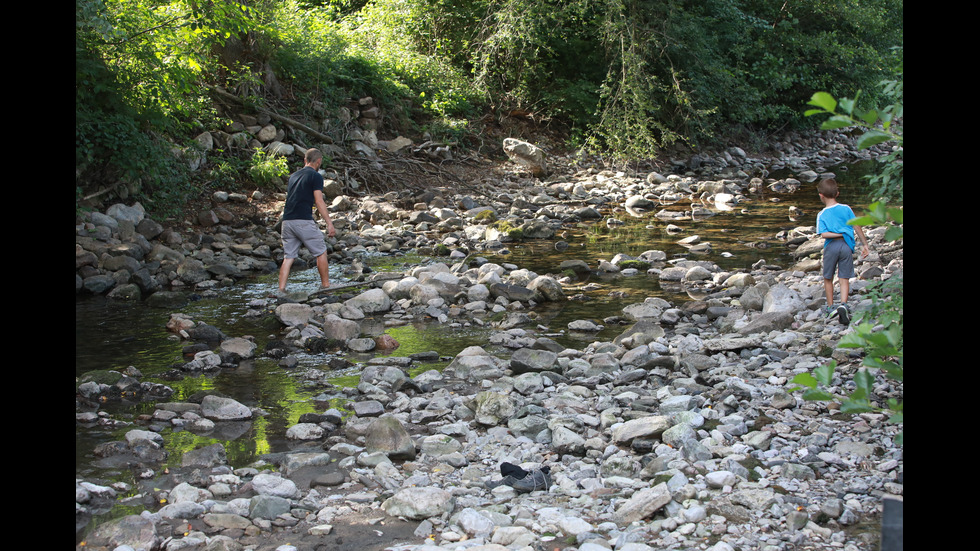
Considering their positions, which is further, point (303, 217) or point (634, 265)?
point (634, 265)

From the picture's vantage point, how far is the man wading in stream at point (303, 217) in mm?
9164

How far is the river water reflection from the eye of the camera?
5180 millimetres

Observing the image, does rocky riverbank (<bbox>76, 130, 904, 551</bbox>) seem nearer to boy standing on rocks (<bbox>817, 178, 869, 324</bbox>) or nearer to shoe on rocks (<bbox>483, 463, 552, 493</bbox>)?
shoe on rocks (<bbox>483, 463, 552, 493</bbox>)

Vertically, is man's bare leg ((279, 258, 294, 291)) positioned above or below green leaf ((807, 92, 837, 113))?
below

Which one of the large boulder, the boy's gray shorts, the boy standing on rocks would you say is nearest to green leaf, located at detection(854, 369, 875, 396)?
the boy standing on rocks

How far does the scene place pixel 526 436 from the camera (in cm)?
496

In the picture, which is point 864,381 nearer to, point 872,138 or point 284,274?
point 872,138

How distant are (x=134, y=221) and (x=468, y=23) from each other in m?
12.6

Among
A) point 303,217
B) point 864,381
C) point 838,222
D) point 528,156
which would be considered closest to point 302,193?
point 303,217

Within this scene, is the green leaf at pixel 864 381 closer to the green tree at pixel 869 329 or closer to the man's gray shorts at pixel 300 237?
the green tree at pixel 869 329

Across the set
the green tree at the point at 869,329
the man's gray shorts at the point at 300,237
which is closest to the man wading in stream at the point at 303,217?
the man's gray shorts at the point at 300,237

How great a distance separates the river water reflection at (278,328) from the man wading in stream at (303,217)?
0.50 m

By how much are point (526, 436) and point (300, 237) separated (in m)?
5.31

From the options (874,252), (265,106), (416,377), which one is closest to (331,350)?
(416,377)
